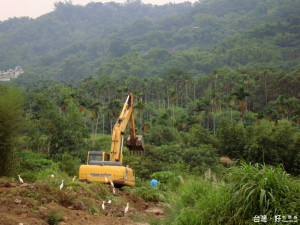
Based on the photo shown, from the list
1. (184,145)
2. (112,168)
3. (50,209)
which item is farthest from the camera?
(184,145)

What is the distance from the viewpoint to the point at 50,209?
860cm

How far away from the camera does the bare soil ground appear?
7.76 meters

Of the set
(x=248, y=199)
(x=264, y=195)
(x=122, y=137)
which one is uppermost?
(x=264, y=195)

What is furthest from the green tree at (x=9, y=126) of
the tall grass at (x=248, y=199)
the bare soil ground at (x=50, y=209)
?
the tall grass at (x=248, y=199)

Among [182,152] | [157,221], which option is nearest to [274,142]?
[182,152]

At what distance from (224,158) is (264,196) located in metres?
27.5

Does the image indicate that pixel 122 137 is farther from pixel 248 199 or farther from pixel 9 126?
pixel 248 199

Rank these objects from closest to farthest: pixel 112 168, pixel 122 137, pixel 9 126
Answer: pixel 9 126, pixel 112 168, pixel 122 137

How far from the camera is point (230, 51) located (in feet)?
456

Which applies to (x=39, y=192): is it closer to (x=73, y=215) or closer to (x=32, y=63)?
(x=73, y=215)

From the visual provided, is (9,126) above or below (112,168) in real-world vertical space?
above

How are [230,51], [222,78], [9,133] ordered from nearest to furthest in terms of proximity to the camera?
[9,133] < [222,78] < [230,51]

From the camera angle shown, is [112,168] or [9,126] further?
[112,168]

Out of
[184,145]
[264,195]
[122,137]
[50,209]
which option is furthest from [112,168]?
[184,145]
